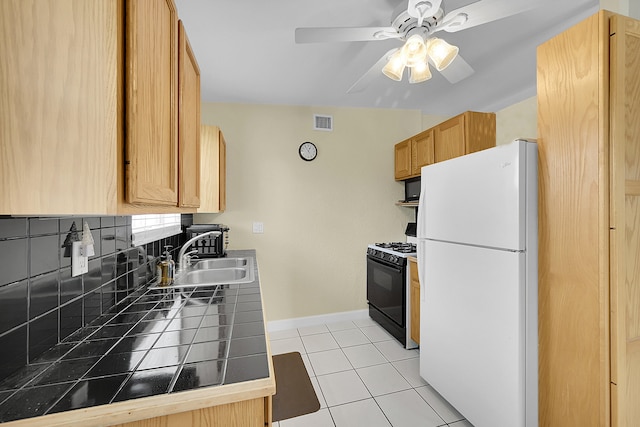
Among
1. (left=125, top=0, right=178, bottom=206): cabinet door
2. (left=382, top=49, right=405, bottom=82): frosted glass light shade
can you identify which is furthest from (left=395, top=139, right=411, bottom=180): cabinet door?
(left=125, top=0, right=178, bottom=206): cabinet door

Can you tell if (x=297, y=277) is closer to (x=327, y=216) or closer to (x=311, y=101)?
(x=327, y=216)

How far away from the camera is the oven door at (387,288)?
2.64 metres

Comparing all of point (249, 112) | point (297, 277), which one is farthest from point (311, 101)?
point (297, 277)

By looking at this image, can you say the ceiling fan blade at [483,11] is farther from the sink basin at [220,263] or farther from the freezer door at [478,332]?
the sink basin at [220,263]

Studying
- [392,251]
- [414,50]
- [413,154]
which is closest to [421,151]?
[413,154]

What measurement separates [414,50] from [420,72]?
0.17 meters

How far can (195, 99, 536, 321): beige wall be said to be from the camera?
309cm

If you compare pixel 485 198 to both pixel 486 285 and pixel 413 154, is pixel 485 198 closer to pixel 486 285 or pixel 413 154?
pixel 486 285

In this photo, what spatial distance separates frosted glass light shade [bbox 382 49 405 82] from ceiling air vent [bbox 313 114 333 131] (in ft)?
5.12

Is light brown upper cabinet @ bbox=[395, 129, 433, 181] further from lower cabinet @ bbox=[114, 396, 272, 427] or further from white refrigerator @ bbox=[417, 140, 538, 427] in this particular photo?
lower cabinet @ bbox=[114, 396, 272, 427]

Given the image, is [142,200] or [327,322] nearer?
[142,200]

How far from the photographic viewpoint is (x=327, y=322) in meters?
3.26

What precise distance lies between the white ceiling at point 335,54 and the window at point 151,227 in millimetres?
1291

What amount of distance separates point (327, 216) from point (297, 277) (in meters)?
0.80
